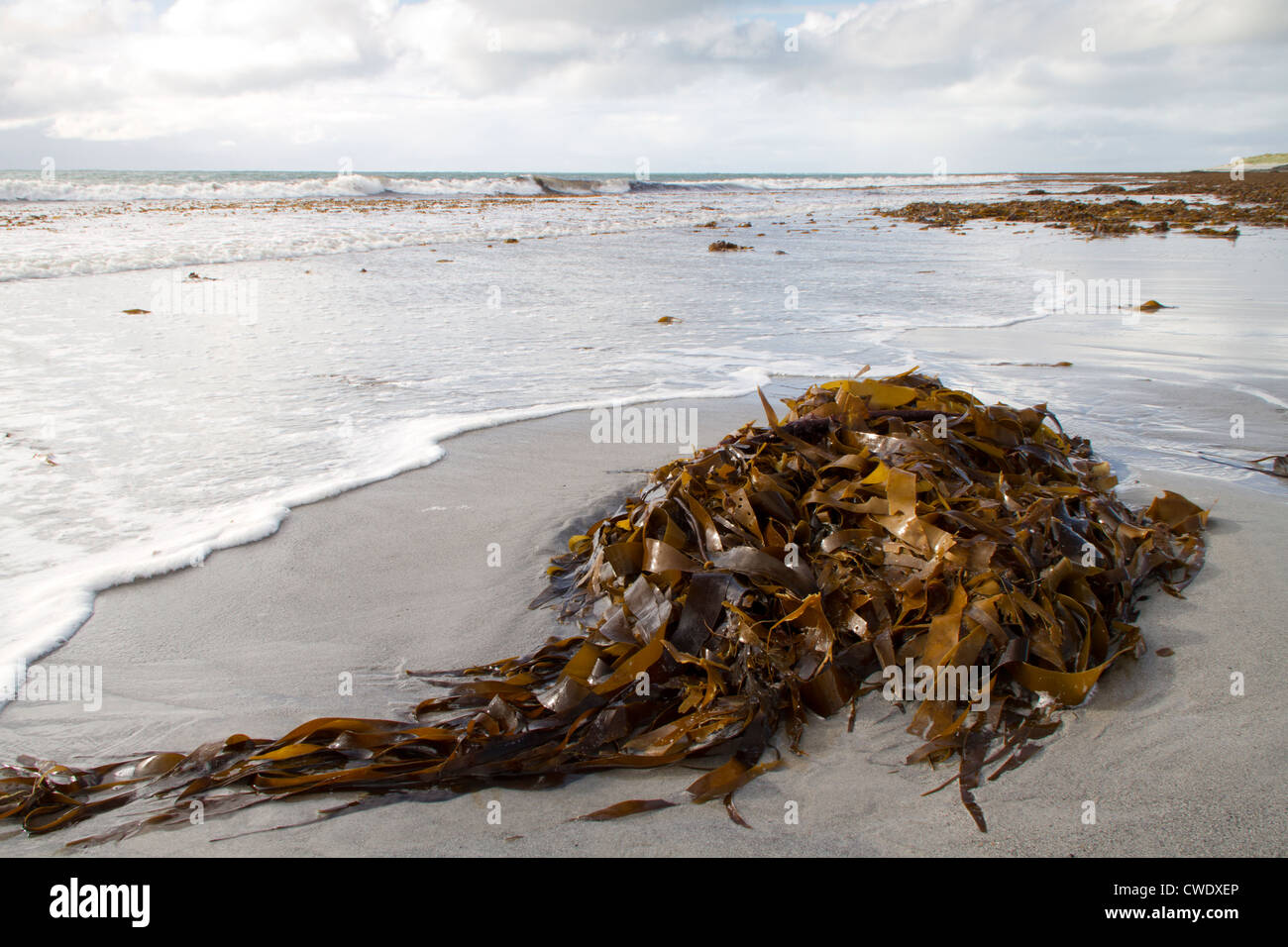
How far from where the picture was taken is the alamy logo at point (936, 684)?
5.91ft

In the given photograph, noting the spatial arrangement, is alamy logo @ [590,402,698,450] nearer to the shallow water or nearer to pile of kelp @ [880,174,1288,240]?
the shallow water

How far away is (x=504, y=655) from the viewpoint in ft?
7.39

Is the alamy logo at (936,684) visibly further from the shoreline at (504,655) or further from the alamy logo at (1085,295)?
the alamy logo at (1085,295)

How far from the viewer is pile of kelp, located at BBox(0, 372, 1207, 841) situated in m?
1.69

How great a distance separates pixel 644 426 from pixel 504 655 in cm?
217

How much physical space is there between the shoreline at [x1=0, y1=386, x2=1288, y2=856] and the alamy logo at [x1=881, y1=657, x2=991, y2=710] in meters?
0.06

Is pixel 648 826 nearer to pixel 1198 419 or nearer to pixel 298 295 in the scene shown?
pixel 1198 419

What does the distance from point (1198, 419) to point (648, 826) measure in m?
3.94

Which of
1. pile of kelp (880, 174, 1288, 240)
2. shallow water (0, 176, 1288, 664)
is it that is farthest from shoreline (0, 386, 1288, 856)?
pile of kelp (880, 174, 1288, 240)

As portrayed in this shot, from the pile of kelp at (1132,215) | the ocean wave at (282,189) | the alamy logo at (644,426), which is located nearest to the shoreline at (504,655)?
the alamy logo at (644,426)
